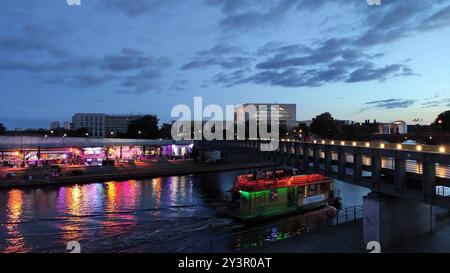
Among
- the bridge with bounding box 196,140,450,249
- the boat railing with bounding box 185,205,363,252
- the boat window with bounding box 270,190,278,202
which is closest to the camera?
the bridge with bounding box 196,140,450,249

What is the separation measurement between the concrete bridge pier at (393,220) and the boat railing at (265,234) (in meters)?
4.49

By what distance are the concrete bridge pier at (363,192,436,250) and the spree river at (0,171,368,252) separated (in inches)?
264

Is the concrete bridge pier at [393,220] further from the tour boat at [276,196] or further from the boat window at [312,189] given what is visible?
the boat window at [312,189]

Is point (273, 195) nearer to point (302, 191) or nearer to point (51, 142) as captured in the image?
point (302, 191)

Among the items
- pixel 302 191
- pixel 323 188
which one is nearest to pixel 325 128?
pixel 323 188

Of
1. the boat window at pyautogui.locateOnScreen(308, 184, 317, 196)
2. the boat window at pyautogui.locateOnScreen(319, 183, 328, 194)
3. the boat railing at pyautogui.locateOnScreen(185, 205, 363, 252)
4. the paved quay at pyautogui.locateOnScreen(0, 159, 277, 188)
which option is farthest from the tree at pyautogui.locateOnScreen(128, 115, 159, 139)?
the boat railing at pyautogui.locateOnScreen(185, 205, 363, 252)

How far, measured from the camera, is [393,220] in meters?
23.0

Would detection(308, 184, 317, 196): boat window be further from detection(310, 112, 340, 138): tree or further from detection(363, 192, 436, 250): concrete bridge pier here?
detection(310, 112, 340, 138): tree

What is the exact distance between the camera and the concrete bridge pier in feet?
73.3

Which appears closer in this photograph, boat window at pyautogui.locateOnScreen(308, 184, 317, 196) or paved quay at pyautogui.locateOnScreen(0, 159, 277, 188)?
boat window at pyautogui.locateOnScreen(308, 184, 317, 196)

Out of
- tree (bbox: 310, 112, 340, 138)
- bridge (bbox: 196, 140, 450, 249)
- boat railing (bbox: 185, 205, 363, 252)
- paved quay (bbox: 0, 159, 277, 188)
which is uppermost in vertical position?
tree (bbox: 310, 112, 340, 138)

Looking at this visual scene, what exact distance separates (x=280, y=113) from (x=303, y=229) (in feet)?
499
